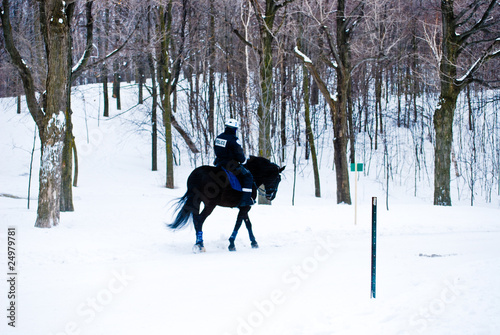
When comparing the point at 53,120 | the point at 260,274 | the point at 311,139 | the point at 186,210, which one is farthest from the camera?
the point at 311,139

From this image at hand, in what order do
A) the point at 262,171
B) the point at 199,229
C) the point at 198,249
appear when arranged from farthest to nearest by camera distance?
the point at 262,171 < the point at 199,229 < the point at 198,249

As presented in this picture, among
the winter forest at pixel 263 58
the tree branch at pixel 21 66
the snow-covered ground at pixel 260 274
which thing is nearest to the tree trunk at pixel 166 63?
the winter forest at pixel 263 58

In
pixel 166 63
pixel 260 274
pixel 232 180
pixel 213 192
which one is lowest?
pixel 260 274

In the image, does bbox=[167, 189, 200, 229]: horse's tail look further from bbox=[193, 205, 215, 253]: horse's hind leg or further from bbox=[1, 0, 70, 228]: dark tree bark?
bbox=[1, 0, 70, 228]: dark tree bark

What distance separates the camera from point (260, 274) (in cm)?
618

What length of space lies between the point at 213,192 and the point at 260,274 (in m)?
2.85

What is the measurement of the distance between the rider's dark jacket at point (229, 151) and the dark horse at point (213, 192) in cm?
21

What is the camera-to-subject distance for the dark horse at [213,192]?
28.1 feet

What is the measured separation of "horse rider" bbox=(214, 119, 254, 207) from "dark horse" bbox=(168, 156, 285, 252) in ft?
0.54

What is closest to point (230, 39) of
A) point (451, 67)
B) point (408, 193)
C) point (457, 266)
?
point (408, 193)

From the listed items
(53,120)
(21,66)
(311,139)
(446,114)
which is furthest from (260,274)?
(311,139)

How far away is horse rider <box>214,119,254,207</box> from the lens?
27.6 feet

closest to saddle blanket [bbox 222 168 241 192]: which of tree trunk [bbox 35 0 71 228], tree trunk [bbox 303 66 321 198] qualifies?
tree trunk [bbox 35 0 71 228]

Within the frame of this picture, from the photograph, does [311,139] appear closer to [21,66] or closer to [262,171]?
[262,171]
